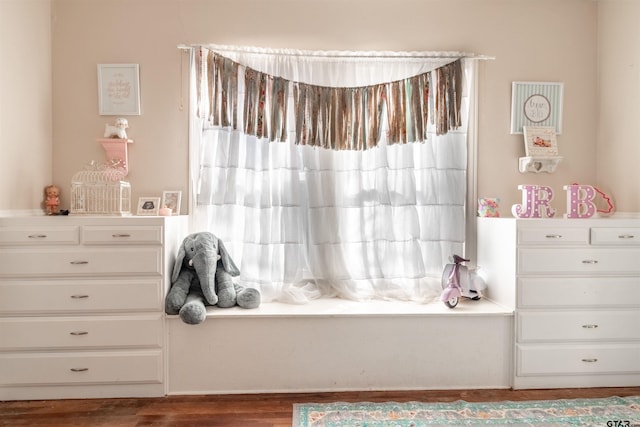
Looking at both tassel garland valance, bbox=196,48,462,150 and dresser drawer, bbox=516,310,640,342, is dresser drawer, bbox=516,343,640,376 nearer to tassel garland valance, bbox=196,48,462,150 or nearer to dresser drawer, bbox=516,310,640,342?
dresser drawer, bbox=516,310,640,342

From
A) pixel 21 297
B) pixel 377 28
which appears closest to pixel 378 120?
pixel 377 28

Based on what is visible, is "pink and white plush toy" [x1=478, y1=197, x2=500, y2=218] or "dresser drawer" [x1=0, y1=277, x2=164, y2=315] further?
"pink and white plush toy" [x1=478, y1=197, x2=500, y2=218]

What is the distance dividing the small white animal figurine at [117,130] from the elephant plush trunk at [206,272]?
983mm

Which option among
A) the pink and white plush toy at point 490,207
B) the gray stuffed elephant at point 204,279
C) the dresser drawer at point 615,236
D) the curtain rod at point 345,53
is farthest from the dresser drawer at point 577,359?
the curtain rod at point 345,53

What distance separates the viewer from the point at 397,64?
117 inches

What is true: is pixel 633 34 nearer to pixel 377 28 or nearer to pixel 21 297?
pixel 377 28

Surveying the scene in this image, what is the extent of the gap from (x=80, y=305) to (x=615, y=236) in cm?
306

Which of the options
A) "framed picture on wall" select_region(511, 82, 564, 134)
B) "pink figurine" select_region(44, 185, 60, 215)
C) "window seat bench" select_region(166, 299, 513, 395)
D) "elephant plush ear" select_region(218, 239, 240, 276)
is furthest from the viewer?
"framed picture on wall" select_region(511, 82, 564, 134)

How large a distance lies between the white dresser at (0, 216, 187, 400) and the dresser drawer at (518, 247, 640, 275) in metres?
2.09

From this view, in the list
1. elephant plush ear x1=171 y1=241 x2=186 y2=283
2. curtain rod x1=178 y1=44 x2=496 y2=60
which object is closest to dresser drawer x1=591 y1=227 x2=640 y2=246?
curtain rod x1=178 y1=44 x2=496 y2=60

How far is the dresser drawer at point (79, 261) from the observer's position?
235cm

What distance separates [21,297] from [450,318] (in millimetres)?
2392

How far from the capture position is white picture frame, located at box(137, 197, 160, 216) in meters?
2.86

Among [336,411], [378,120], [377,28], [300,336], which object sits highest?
[377,28]
